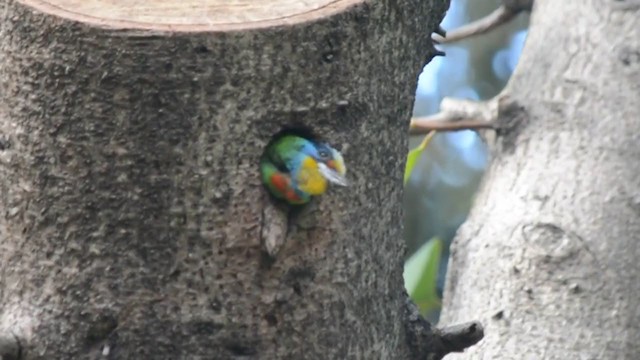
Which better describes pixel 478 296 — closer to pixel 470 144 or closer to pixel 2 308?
pixel 2 308

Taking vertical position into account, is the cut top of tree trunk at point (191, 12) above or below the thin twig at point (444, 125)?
above

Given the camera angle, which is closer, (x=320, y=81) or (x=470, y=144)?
(x=320, y=81)

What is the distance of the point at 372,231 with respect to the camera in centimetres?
110

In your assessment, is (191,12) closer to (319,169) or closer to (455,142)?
(319,169)

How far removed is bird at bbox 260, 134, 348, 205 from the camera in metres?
1.02

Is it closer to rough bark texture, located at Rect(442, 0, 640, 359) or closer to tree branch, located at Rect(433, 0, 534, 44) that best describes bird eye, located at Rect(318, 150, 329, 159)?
rough bark texture, located at Rect(442, 0, 640, 359)

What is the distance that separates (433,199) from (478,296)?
2.12 metres

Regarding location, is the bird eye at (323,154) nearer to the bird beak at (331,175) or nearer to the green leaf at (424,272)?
the bird beak at (331,175)

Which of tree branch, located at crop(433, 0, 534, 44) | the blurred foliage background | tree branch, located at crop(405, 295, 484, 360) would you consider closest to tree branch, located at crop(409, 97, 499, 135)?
tree branch, located at crop(433, 0, 534, 44)

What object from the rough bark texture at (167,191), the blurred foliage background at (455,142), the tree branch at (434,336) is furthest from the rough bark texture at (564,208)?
the blurred foliage background at (455,142)

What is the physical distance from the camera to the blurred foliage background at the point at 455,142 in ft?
11.6

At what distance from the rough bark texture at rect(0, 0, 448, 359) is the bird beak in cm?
2

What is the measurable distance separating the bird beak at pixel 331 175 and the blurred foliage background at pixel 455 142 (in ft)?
8.15

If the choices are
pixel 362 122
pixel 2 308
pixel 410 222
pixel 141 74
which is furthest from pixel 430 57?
pixel 410 222
